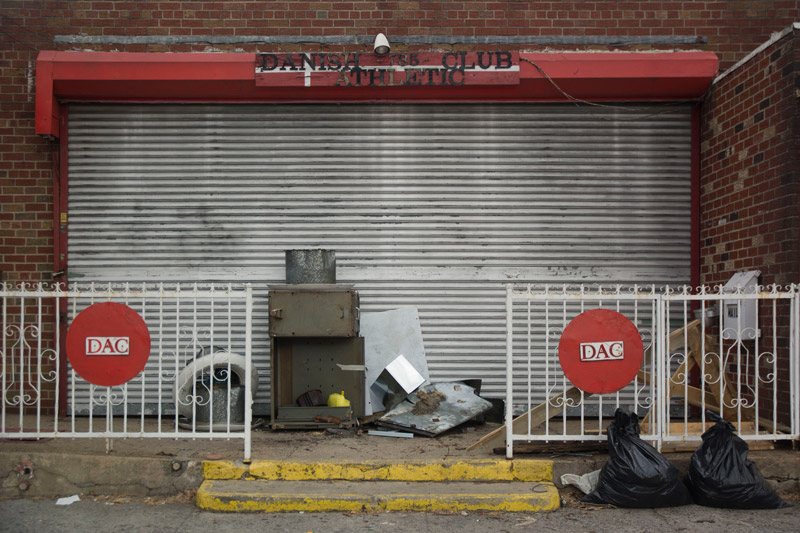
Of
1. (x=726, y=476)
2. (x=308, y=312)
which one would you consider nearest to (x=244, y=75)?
(x=308, y=312)

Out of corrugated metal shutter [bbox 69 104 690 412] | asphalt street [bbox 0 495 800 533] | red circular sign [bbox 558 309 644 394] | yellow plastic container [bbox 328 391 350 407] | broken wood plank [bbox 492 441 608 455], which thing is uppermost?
corrugated metal shutter [bbox 69 104 690 412]

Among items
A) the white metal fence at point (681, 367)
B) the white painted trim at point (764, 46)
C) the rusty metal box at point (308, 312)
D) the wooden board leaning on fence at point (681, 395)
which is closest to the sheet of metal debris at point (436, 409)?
the white metal fence at point (681, 367)

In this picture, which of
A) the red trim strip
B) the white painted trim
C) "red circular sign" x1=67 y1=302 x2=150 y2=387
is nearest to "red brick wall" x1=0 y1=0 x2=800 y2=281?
the red trim strip

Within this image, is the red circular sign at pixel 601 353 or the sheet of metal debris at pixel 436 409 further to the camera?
the sheet of metal debris at pixel 436 409

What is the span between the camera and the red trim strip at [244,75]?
24.5 ft

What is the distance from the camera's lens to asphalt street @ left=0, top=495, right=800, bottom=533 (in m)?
4.82

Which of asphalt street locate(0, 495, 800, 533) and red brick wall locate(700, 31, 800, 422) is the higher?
red brick wall locate(700, 31, 800, 422)

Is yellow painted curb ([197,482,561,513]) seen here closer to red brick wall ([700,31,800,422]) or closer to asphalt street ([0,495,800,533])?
asphalt street ([0,495,800,533])

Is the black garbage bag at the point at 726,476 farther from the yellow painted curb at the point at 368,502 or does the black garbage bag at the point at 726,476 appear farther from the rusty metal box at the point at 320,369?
the rusty metal box at the point at 320,369

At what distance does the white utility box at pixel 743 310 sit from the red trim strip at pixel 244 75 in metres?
2.39

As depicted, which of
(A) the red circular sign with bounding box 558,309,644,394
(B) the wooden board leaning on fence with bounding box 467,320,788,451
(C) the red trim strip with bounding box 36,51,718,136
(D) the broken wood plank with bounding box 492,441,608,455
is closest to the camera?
(A) the red circular sign with bounding box 558,309,644,394

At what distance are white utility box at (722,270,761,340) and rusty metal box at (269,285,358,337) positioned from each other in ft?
12.3

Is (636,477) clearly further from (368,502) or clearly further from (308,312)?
(308,312)

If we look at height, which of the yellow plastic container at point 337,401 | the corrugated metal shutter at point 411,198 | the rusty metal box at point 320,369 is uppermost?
the corrugated metal shutter at point 411,198
